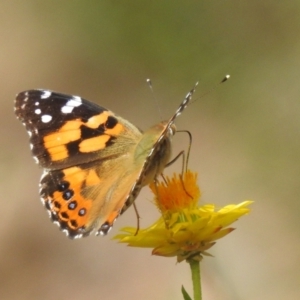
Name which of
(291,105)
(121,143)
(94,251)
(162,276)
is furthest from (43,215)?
(121,143)

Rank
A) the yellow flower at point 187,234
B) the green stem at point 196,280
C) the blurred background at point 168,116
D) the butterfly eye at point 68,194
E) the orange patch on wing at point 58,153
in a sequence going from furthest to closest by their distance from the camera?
the blurred background at point 168,116 → the orange patch on wing at point 58,153 → the butterfly eye at point 68,194 → the yellow flower at point 187,234 → the green stem at point 196,280

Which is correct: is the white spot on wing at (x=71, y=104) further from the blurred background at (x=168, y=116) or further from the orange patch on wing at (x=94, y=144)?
the blurred background at (x=168, y=116)

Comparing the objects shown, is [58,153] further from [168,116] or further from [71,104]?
[168,116]

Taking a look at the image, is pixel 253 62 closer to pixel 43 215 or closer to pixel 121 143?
pixel 43 215

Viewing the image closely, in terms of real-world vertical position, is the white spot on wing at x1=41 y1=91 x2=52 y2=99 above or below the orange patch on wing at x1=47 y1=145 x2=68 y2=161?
above

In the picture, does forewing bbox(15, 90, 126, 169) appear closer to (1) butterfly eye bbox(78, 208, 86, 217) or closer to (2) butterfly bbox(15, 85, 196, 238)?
(2) butterfly bbox(15, 85, 196, 238)

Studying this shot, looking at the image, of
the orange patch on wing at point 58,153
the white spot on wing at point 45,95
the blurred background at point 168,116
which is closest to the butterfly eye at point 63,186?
the orange patch on wing at point 58,153

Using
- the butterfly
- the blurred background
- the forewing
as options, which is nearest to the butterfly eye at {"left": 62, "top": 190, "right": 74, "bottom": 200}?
the butterfly

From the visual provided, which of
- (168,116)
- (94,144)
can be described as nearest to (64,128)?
(94,144)
